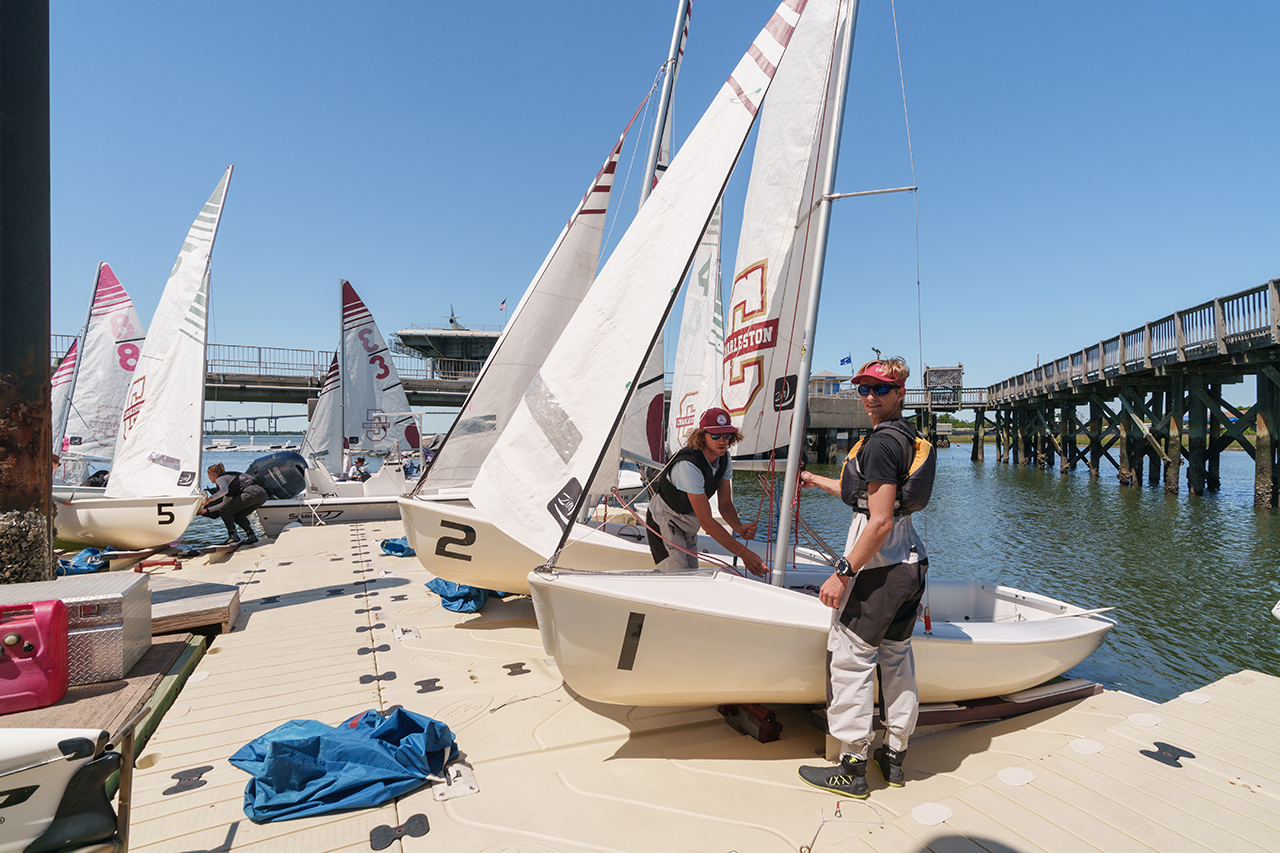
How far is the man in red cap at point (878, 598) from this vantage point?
8.44ft

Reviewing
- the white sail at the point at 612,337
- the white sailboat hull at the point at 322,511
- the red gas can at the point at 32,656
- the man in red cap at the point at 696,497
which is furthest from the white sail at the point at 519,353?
the white sailboat hull at the point at 322,511

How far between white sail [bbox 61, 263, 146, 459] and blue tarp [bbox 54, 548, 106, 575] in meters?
6.69

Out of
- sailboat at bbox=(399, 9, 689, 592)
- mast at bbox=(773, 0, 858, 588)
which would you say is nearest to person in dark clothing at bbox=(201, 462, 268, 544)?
sailboat at bbox=(399, 9, 689, 592)

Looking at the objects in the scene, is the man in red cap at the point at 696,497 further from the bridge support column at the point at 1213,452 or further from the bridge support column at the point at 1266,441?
the bridge support column at the point at 1213,452

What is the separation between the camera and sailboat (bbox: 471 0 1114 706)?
2730 millimetres

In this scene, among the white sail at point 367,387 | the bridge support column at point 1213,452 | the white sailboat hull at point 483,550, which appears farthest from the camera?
the bridge support column at point 1213,452

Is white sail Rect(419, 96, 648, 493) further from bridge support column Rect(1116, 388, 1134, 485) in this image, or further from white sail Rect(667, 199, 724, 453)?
bridge support column Rect(1116, 388, 1134, 485)

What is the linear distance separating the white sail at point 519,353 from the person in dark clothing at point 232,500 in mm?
5649

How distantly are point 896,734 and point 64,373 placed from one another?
1770 cm

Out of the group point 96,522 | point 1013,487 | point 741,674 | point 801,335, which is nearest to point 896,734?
point 741,674

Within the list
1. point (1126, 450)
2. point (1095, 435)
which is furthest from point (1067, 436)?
point (1126, 450)

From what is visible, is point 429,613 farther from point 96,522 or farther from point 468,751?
point 96,522

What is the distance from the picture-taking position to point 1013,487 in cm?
2078

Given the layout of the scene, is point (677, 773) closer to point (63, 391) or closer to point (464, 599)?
point (464, 599)
